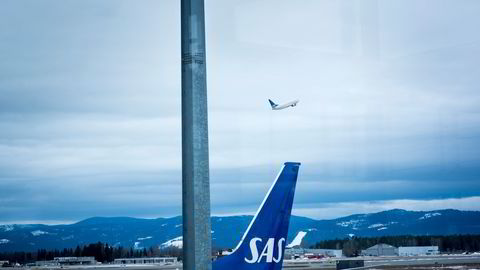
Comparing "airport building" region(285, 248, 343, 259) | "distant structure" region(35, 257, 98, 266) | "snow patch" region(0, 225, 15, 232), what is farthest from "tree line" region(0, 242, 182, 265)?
"airport building" region(285, 248, 343, 259)

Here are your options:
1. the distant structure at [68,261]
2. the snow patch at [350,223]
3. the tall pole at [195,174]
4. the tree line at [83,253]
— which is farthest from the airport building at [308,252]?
the tall pole at [195,174]

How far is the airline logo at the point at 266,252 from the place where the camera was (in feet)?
37.2

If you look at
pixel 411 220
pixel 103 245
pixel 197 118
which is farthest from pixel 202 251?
pixel 411 220

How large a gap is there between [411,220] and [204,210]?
14055 mm

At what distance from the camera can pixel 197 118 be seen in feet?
15.2

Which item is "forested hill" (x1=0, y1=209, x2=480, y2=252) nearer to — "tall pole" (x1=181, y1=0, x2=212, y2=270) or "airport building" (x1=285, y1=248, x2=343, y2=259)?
"tall pole" (x1=181, y1=0, x2=212, y2=270)

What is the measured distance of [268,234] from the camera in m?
11.5

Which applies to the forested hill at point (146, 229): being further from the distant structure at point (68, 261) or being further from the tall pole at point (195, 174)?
the tall pole at point (195, 174)

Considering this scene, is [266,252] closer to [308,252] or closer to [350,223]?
[350,223]

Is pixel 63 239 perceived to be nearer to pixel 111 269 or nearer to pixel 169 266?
pixel 169 266

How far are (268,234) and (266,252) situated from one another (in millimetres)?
315

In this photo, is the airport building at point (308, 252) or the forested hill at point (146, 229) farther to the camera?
the airport building at point (308, 252)

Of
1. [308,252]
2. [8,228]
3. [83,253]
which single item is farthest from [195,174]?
[308,252]

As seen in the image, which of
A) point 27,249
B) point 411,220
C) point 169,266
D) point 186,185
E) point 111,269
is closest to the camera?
point 186,185
